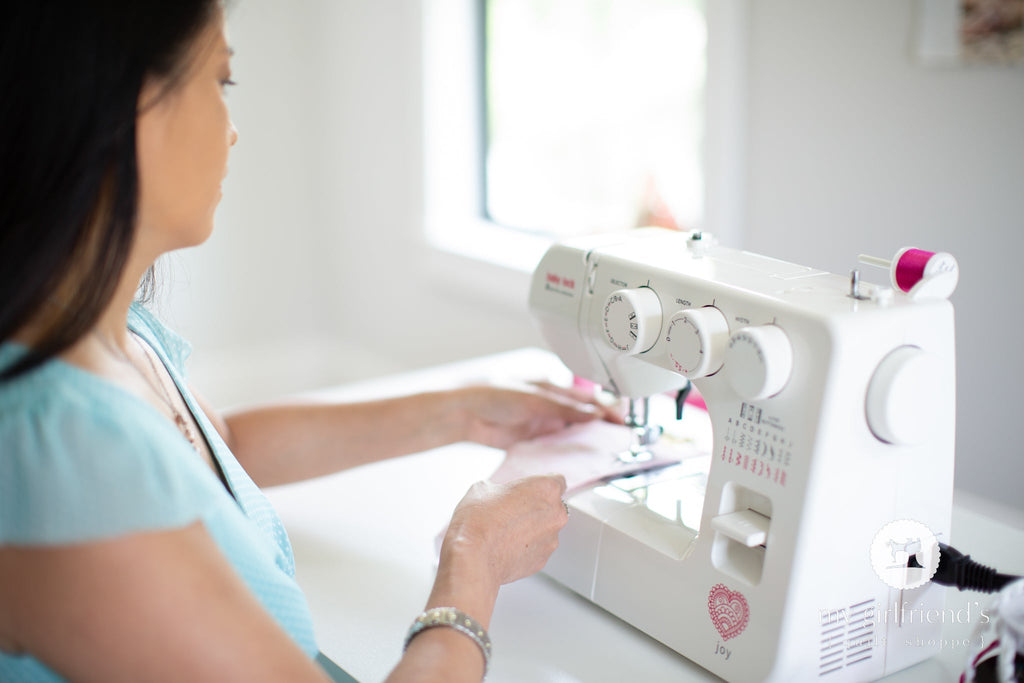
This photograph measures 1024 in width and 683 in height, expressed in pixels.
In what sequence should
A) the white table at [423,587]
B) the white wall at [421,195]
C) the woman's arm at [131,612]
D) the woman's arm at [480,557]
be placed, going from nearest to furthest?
the woman's arm at [131,612] < the woman's arm at [480,557] < the white table at [423,587] < the white wall at [421,195]

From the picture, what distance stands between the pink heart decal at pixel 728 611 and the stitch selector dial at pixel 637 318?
24 cm

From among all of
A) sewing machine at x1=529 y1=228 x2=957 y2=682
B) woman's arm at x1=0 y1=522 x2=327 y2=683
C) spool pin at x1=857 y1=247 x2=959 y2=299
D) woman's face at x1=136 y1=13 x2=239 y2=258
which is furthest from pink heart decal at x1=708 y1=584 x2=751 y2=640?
woman's face at x1=136 y1=13 x2=239 y2=258

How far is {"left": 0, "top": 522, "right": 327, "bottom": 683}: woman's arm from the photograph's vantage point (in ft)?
2.06

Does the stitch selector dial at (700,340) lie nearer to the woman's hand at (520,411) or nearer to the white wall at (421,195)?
the woman's hand at (520,411)

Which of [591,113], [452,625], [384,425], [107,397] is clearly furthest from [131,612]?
[591,113]

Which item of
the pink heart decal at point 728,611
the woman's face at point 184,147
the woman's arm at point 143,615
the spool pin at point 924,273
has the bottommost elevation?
the pink heart decal at point 728,611

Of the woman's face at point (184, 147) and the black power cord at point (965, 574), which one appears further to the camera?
the black power cord at point (965, 574)

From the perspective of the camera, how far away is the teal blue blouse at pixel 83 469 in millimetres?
634

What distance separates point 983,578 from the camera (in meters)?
Answer: 0.87

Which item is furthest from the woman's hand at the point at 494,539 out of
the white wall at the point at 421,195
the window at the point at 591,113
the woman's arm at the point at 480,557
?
the window at the point at 591,113

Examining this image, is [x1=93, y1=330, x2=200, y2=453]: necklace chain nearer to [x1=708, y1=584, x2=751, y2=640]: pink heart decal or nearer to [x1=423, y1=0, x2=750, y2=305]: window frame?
[x1=708, y1=584, x2=751, y2=640]: pink heart decal

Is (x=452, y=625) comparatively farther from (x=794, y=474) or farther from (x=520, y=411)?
(x=520, y=411)

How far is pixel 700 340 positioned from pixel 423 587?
1.40 feet

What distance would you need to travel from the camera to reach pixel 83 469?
647 millimetres
